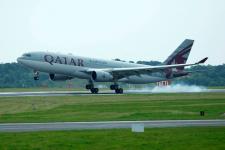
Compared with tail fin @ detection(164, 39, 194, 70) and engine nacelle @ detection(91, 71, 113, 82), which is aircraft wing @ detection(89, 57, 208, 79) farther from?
tail fin @ detection(164, 39, 194, 70)

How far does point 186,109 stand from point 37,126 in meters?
17.9

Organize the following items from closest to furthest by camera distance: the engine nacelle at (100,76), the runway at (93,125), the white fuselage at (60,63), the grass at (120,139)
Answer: the grass at (120,139), the runway at (93,125), the white fuselage at (60,63), the engine nacelle at (100,76)

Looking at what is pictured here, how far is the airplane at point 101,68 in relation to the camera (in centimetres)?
8038

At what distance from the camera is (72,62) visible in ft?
269

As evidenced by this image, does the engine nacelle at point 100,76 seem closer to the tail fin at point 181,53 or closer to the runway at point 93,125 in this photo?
the tail fin at point 181,53

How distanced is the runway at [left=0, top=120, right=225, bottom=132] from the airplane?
39456mm

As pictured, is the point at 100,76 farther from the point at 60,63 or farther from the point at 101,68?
the point at 60,63

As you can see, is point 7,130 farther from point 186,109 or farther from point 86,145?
point 186,109

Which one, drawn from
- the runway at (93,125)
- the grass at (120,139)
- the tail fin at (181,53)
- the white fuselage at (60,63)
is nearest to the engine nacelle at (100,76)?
the white fuselage at (60,63)

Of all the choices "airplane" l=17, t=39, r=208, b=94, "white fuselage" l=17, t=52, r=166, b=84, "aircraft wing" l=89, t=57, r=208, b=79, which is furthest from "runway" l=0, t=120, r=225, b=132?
"aircraft wing" l=89, t=57, r=208, b=79

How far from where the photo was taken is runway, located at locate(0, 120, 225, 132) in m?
34.4

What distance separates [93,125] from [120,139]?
8307 mm

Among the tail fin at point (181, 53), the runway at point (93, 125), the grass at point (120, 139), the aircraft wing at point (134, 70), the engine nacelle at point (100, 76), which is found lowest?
the grass at point (120, 139)

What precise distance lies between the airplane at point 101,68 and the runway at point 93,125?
3946cm
